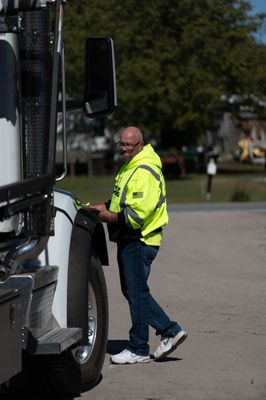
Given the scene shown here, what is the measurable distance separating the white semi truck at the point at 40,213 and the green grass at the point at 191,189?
23.3 meters

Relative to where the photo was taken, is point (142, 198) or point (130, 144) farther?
point (130, 144)

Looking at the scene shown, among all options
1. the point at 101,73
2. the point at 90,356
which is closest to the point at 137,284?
the point at 90,356

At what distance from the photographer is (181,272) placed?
1529cm

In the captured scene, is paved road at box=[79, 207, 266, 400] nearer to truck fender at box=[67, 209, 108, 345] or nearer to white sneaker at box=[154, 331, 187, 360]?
white sneaker at box=[154, 331, 187, 360]

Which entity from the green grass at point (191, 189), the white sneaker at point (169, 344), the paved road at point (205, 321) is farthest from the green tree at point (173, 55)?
the white sneaker at point (169, 344)

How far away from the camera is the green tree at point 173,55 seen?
4766cm

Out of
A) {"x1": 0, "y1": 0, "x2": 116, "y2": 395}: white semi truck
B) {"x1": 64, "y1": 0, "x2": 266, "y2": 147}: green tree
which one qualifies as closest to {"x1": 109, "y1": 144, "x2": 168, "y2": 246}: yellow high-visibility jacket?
{"x1": 0, "y1": 0, "x2": 116, "y2": 395}: white semi truck

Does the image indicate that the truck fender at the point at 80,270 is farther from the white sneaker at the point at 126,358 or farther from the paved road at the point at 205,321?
the white sneaker at the point at 126,358

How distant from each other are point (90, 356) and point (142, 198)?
1.25m

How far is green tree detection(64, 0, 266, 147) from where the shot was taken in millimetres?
47656

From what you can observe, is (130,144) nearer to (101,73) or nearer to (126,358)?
(101,73)

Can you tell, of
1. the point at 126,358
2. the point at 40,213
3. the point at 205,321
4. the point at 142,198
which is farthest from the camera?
the point at 205,321

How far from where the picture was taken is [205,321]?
36.9 ft

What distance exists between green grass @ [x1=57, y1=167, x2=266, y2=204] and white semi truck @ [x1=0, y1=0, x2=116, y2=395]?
919 inches
